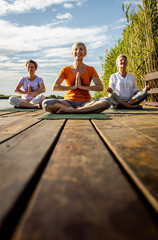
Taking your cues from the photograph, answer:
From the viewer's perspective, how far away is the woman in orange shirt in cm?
303

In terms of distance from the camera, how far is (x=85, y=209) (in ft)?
1.41

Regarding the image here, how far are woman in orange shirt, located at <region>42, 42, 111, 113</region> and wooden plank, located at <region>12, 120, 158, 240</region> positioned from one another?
237cm

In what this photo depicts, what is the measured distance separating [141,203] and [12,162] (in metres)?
0.50

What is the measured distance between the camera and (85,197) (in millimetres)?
485

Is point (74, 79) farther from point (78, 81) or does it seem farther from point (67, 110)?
point (67, 110)

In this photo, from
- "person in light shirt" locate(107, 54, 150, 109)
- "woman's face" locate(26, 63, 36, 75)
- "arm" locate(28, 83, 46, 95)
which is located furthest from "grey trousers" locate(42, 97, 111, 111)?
"woman's face" locate(26, 63, 36, 75)

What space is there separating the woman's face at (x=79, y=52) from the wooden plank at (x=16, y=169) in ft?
7.57

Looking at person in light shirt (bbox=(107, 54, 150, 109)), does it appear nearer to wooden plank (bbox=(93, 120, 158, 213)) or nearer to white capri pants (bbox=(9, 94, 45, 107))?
white capri pants (bbox=(9, 94, 45, 107))

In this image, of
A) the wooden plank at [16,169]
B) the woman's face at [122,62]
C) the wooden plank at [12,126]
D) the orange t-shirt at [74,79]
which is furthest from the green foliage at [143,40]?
the wooden plank at [16,169]

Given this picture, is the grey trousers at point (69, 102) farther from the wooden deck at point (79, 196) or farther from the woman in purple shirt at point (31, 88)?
the wooden deck at point (79, 196)

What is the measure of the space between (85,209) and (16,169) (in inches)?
13.3

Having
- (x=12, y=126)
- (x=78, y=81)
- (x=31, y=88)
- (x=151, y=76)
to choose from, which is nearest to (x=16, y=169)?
(x=12, y=126)

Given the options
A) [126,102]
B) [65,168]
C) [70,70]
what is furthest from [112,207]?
[126,102]

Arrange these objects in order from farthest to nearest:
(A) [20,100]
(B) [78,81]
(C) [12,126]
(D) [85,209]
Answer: (A) [20,100]
(B) [78,81]
(C) [12,126]
(D) [85,209]
